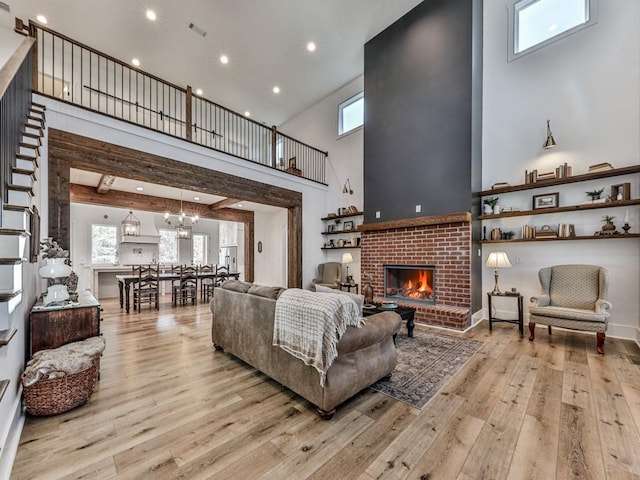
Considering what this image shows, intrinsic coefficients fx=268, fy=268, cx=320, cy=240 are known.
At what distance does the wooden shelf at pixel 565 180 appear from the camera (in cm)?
356

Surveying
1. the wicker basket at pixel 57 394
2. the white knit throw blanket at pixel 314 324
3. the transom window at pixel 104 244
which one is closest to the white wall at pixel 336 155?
the white knit throw blanket at pixel 314 324

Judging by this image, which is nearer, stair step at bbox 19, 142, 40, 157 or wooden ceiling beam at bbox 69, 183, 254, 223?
stair step at bbox 19, 142, 40, 157

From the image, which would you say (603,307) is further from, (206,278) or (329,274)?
(206,278)

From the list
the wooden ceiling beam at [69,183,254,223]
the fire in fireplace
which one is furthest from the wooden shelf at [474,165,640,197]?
the wooden ceiling beam at [69,183,254,223]

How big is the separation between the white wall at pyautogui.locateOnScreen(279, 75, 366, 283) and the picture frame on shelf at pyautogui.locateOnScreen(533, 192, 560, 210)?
11.0ft

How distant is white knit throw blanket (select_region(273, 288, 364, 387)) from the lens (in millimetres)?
1862

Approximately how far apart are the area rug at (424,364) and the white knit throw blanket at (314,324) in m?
0.78

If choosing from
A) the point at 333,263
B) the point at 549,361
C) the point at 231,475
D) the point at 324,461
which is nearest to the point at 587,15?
the point at 549,361

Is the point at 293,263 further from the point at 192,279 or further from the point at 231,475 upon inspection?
the point at 231,475

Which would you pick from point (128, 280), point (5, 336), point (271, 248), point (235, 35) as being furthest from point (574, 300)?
point (128, 280)

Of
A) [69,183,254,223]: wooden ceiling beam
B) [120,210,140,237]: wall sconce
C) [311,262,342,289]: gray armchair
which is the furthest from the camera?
[120,210,140,237]: wall sconce

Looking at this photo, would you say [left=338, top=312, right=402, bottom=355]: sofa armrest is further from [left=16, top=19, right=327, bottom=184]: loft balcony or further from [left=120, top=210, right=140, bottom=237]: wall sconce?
[left=120, top=210, right=140, bottom=237]: wall sconce

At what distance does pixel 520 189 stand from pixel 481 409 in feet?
12.3

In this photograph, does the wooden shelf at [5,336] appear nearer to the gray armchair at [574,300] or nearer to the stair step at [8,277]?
the stair step at [8,277]
